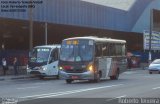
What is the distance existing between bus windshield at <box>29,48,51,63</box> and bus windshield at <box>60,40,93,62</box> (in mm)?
6932

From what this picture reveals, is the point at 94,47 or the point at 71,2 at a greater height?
the point at 71,2

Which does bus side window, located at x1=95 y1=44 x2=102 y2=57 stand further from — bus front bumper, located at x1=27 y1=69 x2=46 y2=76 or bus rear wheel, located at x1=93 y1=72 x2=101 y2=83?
bus front bumper, located at x1=27 y1=69 x2=46 y2=76

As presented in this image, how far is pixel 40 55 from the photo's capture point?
38938 mm

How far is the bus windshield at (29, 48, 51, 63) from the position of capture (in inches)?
1527

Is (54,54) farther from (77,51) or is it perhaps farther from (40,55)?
(77,51)

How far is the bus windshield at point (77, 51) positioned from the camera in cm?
3145

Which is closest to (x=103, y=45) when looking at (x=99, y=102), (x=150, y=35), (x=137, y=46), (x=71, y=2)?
(x=99, y=102)

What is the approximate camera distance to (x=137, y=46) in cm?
8219

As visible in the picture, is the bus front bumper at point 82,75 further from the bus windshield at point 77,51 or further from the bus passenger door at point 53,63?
the bus passenger door at point 53,63

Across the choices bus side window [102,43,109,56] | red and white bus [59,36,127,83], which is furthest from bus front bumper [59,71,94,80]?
bus side window [102,43,109,56]

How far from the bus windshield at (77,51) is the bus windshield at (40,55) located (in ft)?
22.7

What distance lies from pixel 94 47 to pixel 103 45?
1.70 meters

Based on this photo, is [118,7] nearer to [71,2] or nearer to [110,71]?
[71,2]

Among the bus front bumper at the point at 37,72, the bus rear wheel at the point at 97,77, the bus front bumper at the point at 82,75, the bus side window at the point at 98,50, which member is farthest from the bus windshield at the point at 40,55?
the bus front bumper at the point at 82,75
